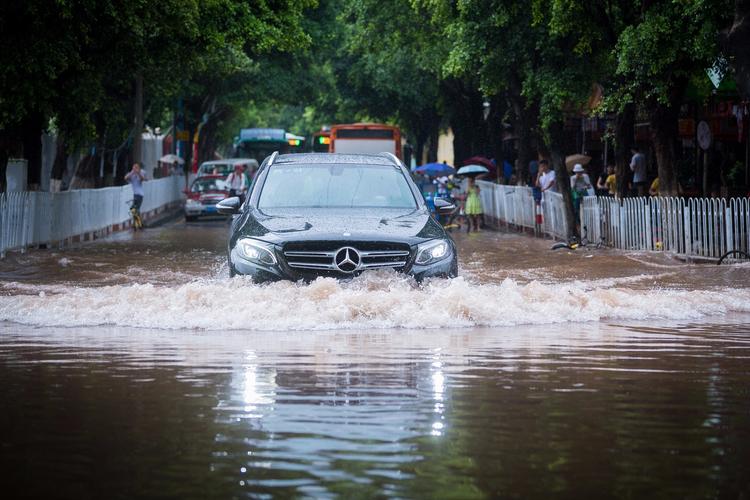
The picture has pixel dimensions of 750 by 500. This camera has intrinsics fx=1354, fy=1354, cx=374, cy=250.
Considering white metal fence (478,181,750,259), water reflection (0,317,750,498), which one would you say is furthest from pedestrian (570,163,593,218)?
water reflection (0,317,750,498)

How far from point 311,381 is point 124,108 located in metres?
39.3

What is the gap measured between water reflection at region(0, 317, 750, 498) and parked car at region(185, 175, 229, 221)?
34317 mm

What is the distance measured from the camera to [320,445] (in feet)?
19.9

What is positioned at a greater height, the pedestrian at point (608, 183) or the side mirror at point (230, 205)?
the pedestrian at point (608, 183)

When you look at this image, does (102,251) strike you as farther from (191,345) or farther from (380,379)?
(380,379)

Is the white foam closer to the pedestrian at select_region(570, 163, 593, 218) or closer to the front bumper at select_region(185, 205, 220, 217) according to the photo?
the pedestrian at select_region(570, 163, 593, 218)

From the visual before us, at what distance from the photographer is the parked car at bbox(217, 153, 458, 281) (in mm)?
12156

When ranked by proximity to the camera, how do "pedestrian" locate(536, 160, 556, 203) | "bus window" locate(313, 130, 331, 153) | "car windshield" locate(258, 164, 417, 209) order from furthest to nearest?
"bus window" locate(313, 130, 331, 153) → "pedestrian" locate(536, 160, 556, 203) → "car windshield" locate(258, 164, 417, 209)

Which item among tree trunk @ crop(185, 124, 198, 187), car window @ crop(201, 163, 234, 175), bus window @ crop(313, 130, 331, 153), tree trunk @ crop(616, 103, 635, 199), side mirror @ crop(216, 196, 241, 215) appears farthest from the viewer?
tree trunk @ crop(185, 124, 198, 187)

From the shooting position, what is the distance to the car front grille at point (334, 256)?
12.1m

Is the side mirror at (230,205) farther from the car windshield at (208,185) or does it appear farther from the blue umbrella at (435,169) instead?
the blue umbrella at (435,169)

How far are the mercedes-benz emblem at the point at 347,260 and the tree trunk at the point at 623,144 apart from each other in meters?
16.6

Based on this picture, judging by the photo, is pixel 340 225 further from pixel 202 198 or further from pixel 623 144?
pixel 202 198

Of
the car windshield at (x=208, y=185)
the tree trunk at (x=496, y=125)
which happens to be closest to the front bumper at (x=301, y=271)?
the car windshield at (x=208, y=185)
